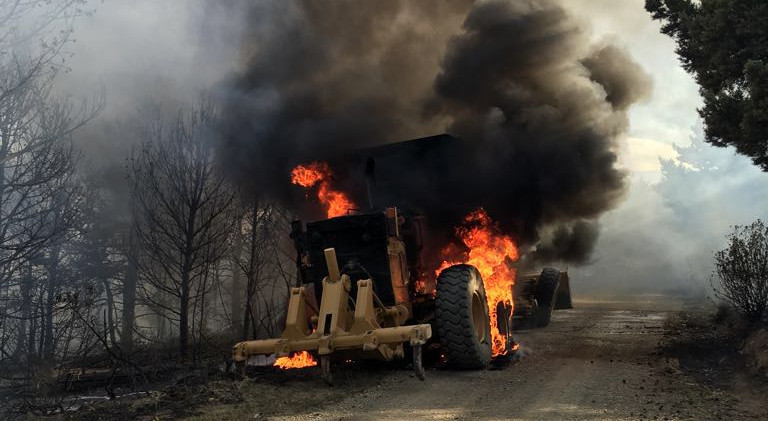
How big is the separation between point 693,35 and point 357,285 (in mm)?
7781

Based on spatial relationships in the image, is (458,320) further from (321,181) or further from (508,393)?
(321,181)

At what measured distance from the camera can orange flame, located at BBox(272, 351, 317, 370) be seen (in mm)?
9609

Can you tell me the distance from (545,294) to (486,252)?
622 cm

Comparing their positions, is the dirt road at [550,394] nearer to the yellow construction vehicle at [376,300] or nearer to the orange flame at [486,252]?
the yellow construction vehicle at [376,300]

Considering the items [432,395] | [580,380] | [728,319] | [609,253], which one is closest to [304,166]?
[432,395]

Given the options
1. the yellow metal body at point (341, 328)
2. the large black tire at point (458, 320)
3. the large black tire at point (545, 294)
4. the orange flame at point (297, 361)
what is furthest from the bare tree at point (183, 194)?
the large black tire at point (545, 294)

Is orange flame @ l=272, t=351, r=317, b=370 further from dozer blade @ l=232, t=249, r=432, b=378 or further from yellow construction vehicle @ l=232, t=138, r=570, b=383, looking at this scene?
dozer blade @ l=232, t=249, r=432, b=378

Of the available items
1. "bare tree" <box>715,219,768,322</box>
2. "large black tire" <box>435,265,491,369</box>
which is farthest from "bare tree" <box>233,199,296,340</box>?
"bare tree" <box>715,219,768,322</box>

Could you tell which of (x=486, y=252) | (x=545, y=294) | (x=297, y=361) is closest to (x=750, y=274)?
(x=545, y=294)

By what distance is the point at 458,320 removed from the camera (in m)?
8.48

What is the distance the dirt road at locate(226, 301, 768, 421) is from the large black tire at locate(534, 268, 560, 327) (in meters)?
5.22

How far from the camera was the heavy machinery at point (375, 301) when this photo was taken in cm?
781

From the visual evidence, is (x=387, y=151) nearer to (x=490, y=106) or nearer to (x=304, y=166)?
(x=304, y=166)

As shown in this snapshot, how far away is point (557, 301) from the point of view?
796 inches
